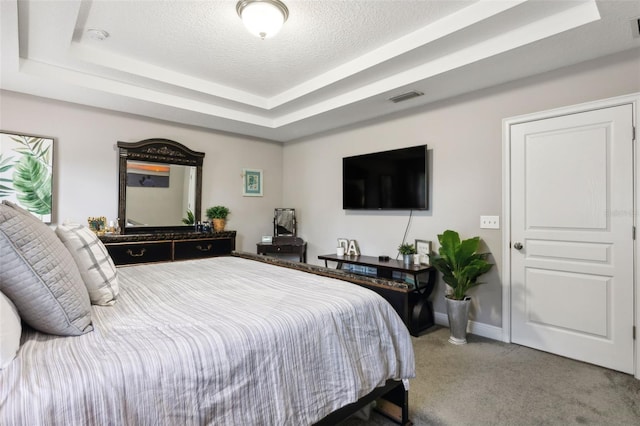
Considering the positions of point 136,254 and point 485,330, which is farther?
point 136,254

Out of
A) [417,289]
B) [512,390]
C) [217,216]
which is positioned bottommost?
[512,390]

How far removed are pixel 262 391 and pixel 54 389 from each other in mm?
583

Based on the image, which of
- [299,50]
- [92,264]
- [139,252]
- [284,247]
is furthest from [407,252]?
[139,252]

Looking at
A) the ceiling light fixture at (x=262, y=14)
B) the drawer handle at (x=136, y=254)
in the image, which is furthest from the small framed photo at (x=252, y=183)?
the ceiling light fixture at (x=262, y=14)

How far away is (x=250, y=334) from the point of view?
1158 mm

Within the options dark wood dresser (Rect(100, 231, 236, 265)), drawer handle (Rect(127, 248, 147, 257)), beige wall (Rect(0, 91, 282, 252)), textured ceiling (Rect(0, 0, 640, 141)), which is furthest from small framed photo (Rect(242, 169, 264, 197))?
drawer handle (Rect(127, 248, 147, 257))

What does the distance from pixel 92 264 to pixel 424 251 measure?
2948mm

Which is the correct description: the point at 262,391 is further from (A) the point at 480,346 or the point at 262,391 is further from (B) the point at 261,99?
(B) the point at 261,99

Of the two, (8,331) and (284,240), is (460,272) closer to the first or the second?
(284,240)

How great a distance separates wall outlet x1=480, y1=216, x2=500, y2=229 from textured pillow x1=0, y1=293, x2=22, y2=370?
3301 mm

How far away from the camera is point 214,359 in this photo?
105 cm

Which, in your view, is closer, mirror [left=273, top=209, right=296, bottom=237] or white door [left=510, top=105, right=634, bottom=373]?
white door [left=510, top=105, right=634, bottom=373]

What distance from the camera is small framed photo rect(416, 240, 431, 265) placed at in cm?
348

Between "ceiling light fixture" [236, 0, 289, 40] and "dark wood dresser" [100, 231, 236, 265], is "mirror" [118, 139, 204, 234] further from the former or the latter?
"ceiling light fixture" [236, 0, 289, 40]
